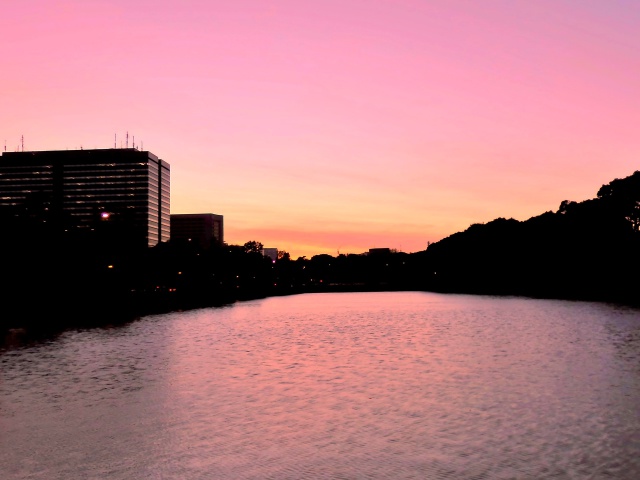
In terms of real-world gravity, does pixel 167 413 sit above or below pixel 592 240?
below

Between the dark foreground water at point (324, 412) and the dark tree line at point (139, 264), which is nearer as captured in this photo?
the dark foreground water at point (324, 412)

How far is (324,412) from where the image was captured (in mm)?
24922

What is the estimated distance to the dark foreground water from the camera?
1786cm

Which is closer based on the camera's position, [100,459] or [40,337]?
[100,459]

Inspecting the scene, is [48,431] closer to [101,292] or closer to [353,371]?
[353,371]

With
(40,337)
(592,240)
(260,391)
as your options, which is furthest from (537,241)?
(260,391)

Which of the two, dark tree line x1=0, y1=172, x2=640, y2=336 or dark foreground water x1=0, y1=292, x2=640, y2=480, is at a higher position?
dark tree line x1=0, y1=172, x2=640, y2=336

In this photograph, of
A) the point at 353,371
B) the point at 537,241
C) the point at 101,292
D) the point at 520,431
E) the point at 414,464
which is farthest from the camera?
the point at 537,241

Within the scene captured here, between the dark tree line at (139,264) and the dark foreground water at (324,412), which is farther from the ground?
the dark tree line at (139,264)

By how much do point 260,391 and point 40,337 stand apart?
→ 112 ft

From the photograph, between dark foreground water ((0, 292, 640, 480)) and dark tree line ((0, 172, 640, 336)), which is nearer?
dark foreground water ((0, 292, 640, 480))

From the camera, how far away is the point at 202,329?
69.8 m

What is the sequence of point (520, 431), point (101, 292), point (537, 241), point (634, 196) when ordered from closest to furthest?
point (520, 431) → point (101, 292) → point (634, 196) → point (537, 241)

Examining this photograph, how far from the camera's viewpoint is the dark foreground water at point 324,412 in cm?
1786
